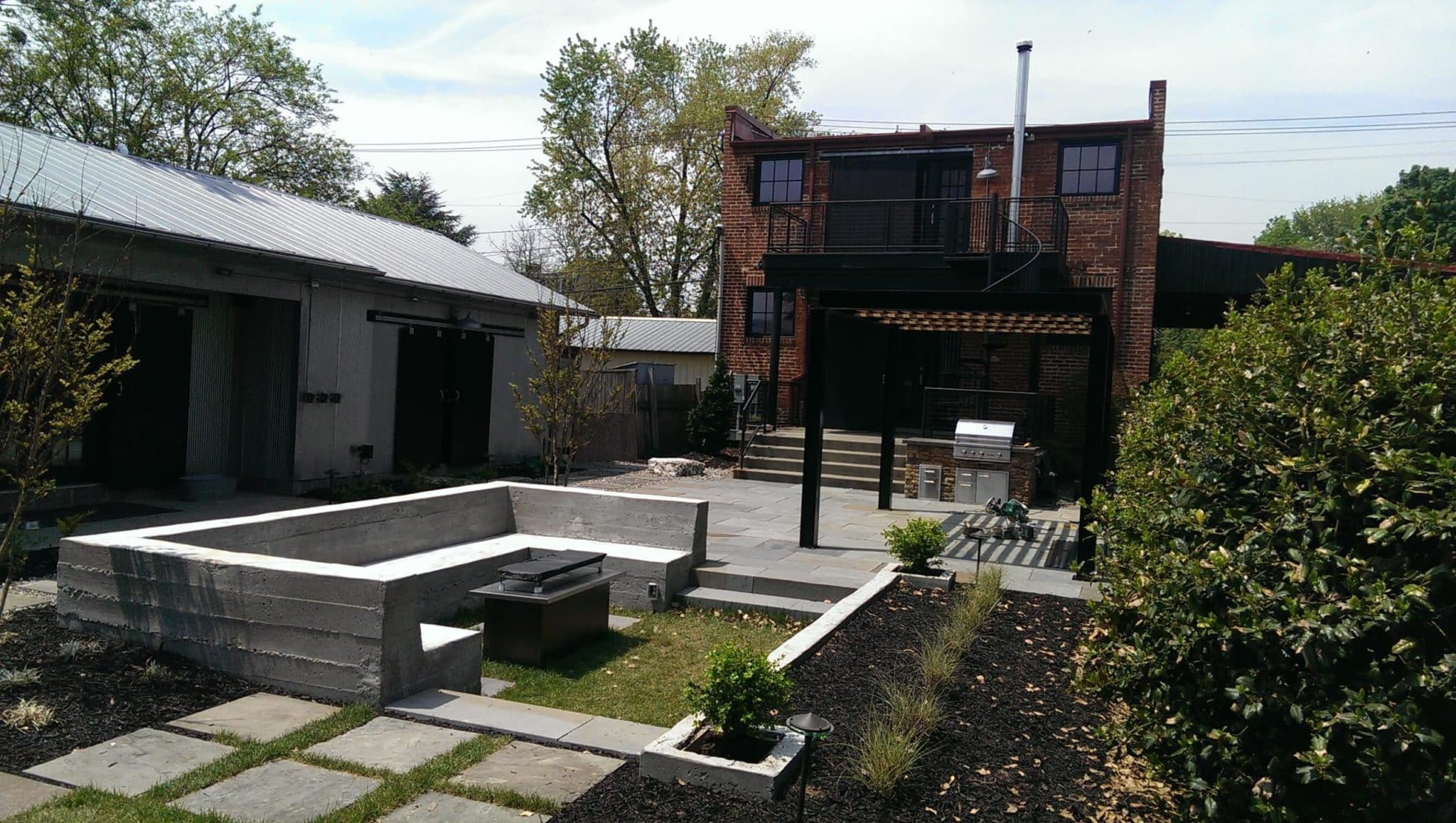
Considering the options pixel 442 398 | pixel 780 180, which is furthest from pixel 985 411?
pixel 442 398

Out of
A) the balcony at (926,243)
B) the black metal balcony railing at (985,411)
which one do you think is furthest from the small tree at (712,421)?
the black metal balcony railing at (985,411)

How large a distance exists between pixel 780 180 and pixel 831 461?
7.07m

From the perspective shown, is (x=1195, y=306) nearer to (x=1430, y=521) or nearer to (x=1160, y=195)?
(x=1160, y=195)

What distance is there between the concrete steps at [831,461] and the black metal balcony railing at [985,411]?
0.93m

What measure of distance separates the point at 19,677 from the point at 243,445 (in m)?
8.15

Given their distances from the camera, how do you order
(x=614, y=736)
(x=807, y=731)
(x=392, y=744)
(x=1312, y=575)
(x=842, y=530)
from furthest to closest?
(x=842, y=530)
(x=614, y=736)
(x=392, y=744)
(x=807, y=731)
(x=1312, y=575)

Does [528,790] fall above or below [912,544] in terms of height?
below

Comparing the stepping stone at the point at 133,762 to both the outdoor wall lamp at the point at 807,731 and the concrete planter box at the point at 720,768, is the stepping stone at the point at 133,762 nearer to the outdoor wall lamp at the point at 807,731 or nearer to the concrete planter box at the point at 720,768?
the concrete planter box at the point at 720,768

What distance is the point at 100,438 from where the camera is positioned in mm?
10742

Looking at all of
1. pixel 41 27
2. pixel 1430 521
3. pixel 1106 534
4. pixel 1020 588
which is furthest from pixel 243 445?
pixel 41 27

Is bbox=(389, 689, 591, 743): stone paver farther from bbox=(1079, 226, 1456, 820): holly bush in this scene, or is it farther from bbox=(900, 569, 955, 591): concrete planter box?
bbox=(900, 569, 955, 591): concrete planter box

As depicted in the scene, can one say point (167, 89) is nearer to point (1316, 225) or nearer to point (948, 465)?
point (948, 465)

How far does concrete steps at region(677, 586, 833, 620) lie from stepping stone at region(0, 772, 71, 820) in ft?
15.8

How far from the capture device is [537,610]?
6.19 m
